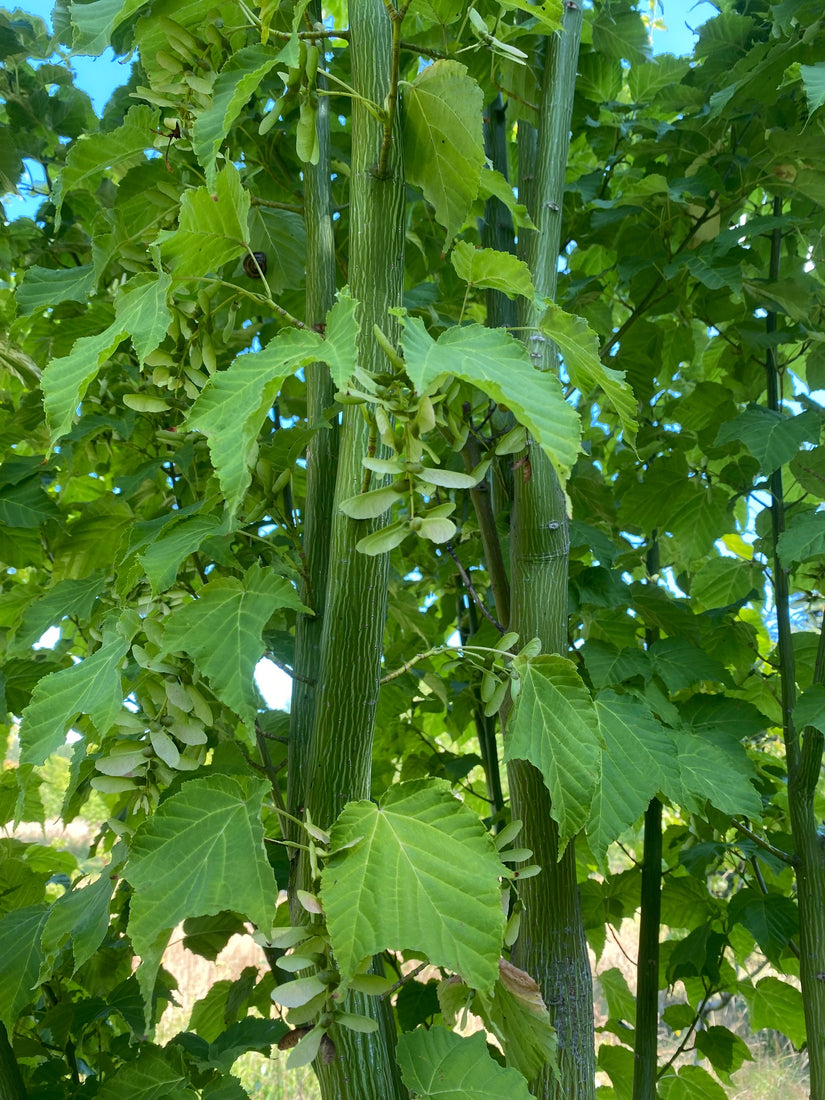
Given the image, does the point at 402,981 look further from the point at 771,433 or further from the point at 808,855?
the point at 771,433

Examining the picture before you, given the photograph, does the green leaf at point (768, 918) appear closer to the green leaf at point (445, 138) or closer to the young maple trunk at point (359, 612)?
the young maple trunk at point (359, 612)

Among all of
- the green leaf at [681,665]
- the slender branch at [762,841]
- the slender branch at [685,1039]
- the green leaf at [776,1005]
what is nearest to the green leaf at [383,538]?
the green leaf at [681,665]

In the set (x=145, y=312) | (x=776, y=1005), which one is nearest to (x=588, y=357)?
(x=145, y=312)

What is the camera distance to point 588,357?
71 cm

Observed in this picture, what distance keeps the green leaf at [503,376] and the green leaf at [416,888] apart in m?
0.27

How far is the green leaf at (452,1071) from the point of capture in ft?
2.29

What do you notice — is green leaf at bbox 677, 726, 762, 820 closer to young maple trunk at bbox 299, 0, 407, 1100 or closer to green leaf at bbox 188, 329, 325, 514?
young maple trunk at bbox 299, 0, 407, 1100

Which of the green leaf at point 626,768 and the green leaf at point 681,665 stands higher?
the green leaf at point 681,665

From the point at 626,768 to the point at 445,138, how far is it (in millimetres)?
588

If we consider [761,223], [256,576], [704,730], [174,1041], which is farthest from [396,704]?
[761,223]

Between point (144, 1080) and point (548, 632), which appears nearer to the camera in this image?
point (144, 1080)

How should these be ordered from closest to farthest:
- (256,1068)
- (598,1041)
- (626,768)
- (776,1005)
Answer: (626,768)
(776,1005)
(256,1068)
(598,1041)

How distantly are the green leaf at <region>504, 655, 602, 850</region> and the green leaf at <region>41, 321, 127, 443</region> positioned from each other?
15.8 inches

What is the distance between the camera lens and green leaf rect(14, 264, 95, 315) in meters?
0.97
